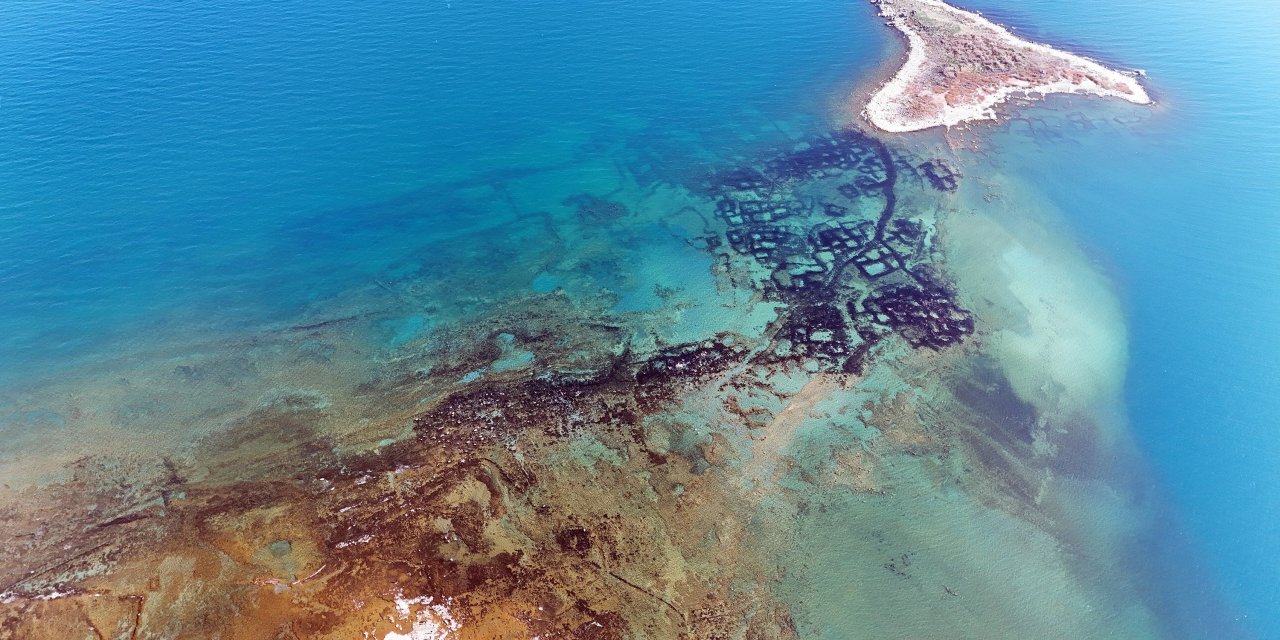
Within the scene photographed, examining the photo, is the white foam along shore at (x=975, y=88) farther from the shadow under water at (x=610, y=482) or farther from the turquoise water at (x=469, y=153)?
the shadow under water at (x=610, y=482)

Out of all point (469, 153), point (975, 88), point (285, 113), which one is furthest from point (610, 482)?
point (975, 88)

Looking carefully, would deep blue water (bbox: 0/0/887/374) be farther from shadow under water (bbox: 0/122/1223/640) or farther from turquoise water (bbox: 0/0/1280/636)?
shadow under water (bbox: 0/122/1223/640)

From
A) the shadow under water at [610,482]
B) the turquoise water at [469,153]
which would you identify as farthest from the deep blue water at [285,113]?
the shadow under water at [610,482]

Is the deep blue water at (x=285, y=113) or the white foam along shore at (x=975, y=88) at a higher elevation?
the white foam along shore at (x=975, y=88)

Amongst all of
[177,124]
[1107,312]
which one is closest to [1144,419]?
[1107,312]

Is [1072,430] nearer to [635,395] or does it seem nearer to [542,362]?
[635,395]

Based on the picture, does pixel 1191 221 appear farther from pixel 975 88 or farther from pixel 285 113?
pixel 285 113
